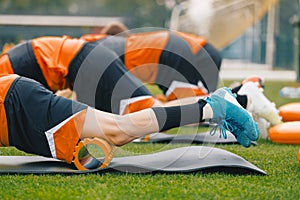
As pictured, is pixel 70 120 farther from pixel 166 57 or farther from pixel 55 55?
pixel 166 57

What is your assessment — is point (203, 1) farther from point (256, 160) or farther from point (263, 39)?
point (256, 160)

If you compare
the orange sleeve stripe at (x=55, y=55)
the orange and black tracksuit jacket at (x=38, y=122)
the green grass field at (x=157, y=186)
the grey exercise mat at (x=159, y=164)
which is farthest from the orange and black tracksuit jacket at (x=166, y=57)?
the green grass field at (x=157, y=186)

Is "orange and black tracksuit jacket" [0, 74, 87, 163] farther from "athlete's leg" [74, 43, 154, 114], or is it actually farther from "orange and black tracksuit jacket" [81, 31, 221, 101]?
"orange and black tracksuit jacket" [81, 31, 221, 101]

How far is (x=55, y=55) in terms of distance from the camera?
13.5 feet

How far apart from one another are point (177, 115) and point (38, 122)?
2.31ft

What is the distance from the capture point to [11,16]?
90.7 feet

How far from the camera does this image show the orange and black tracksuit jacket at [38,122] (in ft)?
9.59

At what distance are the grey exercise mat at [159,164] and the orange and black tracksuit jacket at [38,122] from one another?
0.12 metres

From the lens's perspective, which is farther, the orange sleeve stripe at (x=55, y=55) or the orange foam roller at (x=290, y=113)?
the orange foam roller at (x=290, y=113)

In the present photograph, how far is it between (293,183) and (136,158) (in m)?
0.90

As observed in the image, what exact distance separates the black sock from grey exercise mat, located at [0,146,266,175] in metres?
0.22

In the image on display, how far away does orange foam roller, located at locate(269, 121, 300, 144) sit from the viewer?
4063 mm

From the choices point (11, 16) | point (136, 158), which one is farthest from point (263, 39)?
point (136, 158)

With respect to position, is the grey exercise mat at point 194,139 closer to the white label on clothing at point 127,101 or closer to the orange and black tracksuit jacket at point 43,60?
the white label on clothing at point 127,101
